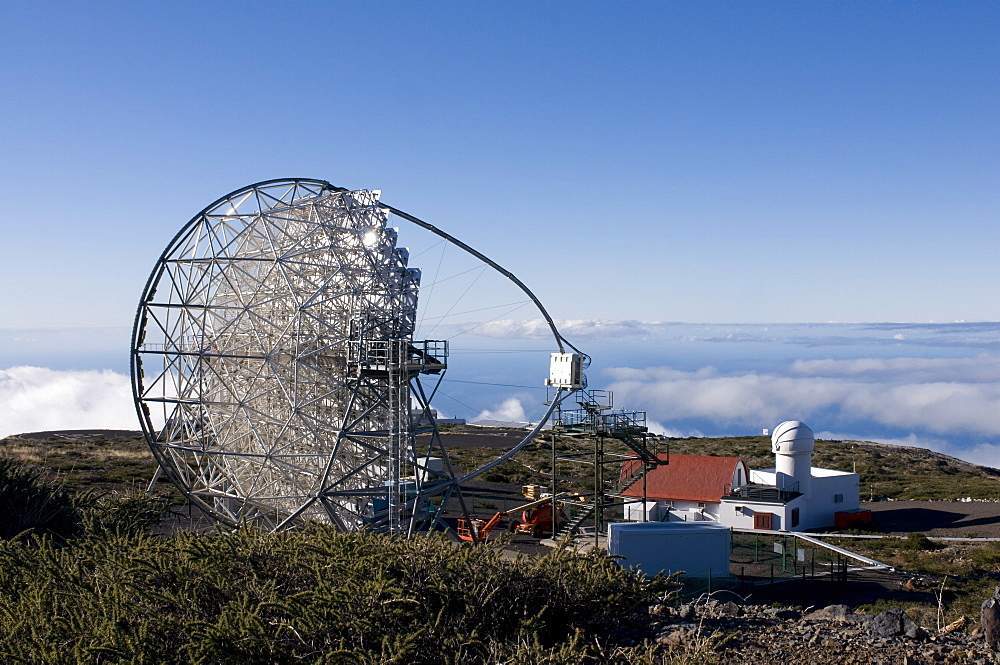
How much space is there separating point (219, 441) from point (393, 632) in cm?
1386

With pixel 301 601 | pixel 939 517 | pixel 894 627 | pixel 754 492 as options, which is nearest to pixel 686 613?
pixel 894 627

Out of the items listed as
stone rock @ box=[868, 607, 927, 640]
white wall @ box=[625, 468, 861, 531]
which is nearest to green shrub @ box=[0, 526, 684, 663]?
stone rock @ box=[868, 607, 927, 640]

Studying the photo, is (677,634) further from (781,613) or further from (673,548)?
(673,548)

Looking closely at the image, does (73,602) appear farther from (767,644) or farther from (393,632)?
(767,644)

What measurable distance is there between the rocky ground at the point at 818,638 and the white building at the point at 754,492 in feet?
56.3

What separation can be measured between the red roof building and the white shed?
8.96 meters

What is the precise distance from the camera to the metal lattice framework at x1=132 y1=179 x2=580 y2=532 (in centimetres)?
2016

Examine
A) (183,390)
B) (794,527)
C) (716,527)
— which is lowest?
(794,527)

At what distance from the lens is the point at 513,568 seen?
34.3 ft

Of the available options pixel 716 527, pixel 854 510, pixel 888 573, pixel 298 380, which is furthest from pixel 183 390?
pixel 854 510

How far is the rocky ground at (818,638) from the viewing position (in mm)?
9938

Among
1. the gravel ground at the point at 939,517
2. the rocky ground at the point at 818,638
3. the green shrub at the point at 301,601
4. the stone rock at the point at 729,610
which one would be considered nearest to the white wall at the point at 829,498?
the gravel ground at the point at 939,517

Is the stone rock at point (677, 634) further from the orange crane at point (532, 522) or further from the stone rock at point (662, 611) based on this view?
the orange crane at point (532, 522)

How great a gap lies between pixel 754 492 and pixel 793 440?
102 inches
